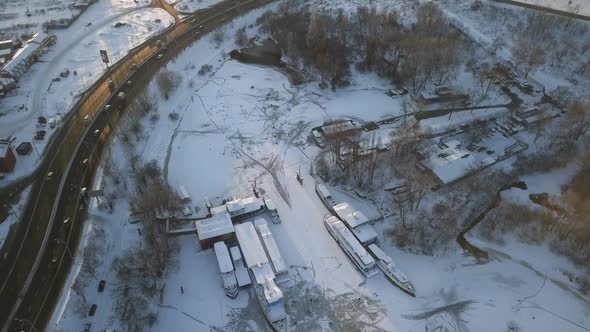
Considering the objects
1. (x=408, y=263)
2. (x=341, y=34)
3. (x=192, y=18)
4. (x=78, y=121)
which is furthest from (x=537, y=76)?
(x=78, y=121)

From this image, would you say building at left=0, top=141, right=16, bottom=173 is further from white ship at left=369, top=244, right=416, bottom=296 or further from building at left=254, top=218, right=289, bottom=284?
white ship at left=369, top=244, right=416, bottom=296

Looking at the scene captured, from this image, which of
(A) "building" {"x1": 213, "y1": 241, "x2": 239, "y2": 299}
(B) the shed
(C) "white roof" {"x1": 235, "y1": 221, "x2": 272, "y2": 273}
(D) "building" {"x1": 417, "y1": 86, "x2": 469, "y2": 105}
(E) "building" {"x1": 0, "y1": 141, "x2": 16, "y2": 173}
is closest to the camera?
(A) "building" {"x1": 213, "y1": 241, "x2": 239, "y2": 299}

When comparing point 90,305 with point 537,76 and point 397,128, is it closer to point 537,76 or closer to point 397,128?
point 397,128

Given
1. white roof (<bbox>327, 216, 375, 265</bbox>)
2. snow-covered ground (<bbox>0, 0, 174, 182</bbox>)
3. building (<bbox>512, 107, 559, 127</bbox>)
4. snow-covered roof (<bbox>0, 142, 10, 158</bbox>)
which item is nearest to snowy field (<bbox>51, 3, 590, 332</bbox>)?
white roof (<bbox>327, 216, 375, 265</bbox>)

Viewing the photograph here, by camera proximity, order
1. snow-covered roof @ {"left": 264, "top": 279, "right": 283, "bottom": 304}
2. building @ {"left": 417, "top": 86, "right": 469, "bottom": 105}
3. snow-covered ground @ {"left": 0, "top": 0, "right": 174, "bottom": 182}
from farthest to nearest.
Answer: building @ {"left": 417, "top": 86, "right": 469, "bottom": 105}
snow-covered ground @ {"left": 0, "top": 0, "right": 174, "bottom": 182}
snow-covered roof @ {"left": 264, "top": 279, "right": 283, "bottom": 304}

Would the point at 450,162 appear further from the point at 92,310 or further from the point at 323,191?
the point at 92,310

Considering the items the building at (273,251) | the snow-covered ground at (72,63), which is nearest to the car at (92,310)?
the building at (273,251)
